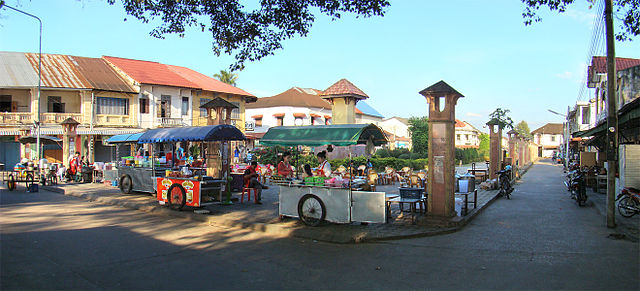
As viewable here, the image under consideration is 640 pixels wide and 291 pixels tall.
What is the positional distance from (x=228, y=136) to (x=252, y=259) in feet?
20.1

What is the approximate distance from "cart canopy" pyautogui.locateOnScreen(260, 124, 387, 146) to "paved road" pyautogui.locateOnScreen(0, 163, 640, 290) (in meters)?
2.43

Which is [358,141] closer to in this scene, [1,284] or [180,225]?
[180,225]

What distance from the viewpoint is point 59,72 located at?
31.1 metres

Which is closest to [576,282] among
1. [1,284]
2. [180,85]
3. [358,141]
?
[358,141]

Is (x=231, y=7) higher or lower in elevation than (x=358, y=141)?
higher

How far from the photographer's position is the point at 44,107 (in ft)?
98.7

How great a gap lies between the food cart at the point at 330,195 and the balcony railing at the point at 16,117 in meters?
26.4

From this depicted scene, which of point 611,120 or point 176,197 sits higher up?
point 611,120

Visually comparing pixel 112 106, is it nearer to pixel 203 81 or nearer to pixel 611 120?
pixel 203 81

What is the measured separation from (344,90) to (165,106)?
18.0 metres

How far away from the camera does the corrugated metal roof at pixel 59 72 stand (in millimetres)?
29534

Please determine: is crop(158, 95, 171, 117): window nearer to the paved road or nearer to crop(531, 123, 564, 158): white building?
the paved road

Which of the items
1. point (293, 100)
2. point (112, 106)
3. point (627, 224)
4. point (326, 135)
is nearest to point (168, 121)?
point (112, 106)

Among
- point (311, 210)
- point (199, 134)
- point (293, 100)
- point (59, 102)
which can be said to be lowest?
point (311, 210)
